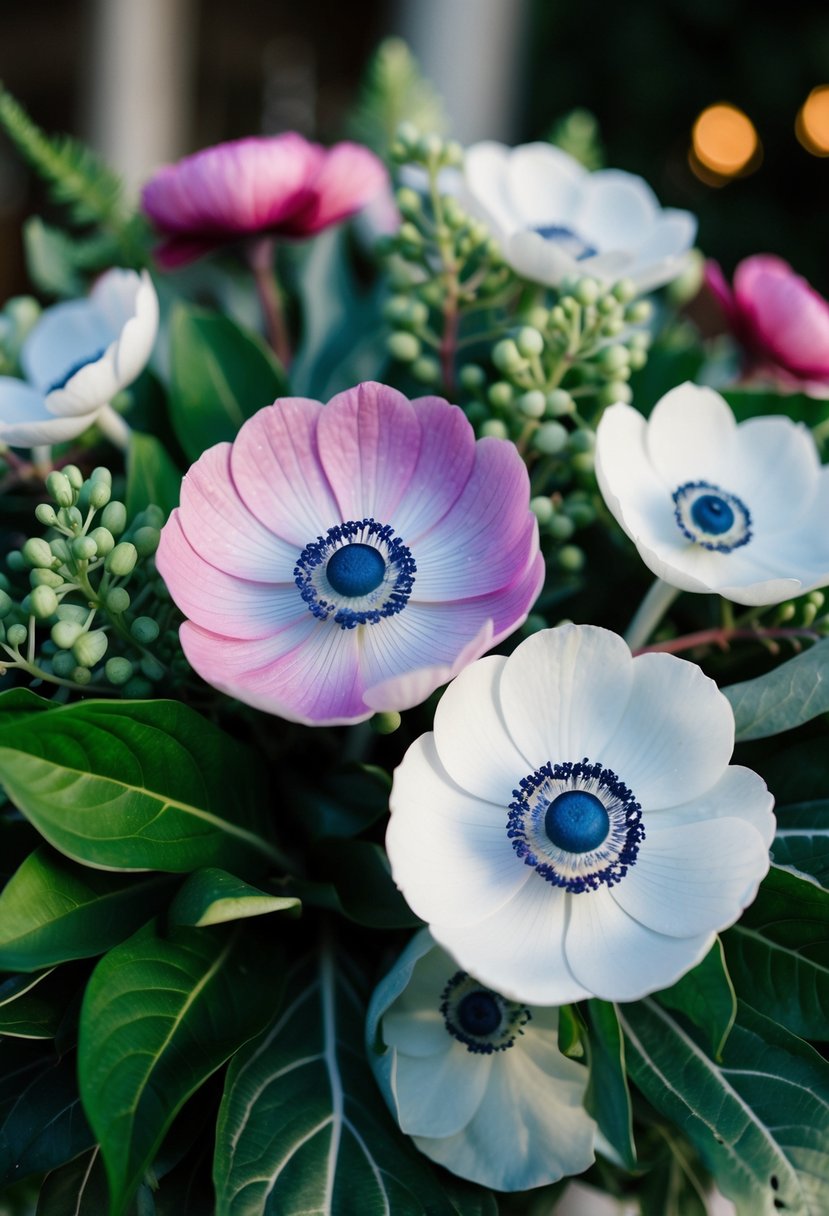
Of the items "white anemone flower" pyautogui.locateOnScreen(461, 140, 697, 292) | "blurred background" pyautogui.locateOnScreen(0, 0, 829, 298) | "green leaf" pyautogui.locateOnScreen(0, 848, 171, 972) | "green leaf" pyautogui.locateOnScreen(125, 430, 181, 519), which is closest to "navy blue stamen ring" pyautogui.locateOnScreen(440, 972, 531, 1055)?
"green leaf" pyautogui.locateOnScreen(0, 848, 171, 972)

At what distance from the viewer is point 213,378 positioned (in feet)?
1.83

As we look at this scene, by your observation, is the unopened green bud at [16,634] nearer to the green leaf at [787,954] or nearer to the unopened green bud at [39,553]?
the unopened green bud at [39,553]

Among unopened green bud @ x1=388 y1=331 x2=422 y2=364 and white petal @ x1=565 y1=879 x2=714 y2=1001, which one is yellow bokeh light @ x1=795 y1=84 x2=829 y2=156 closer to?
unopened green bud @ x1=388 y1=331 x2=422 y2=364

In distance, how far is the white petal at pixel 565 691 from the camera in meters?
0.40

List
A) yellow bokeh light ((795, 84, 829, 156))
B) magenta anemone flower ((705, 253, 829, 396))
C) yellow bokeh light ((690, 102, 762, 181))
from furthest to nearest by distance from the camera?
yellow bokeh light ((690, 102, 762, 181)), yellow bokeh light ((795, 84, 829, 156)), magenta anemone flower ((705, 253, 829, 396))

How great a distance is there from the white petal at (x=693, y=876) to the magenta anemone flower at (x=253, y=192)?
334mm

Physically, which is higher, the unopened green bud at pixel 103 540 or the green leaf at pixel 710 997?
the unopened green bud at pixel 103 540

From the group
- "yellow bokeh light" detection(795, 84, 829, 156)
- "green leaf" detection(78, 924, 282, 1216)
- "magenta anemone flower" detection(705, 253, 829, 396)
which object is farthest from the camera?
"yellow bokeh light" detection(795, 84, 829, 156)

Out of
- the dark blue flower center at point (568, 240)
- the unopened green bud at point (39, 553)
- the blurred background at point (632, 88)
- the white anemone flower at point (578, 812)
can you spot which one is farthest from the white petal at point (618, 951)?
the blurred background at point (632, 88)

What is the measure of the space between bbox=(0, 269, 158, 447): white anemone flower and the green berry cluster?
0.14 feet

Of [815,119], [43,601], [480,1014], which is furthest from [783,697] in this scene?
[815,119]

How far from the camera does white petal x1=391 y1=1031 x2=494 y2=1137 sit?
1.35ft

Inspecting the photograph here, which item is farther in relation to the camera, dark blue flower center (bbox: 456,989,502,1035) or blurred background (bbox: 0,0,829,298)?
blurred background (bbox: 0,0,829,298)

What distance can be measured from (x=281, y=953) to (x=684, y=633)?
252 millimetres
